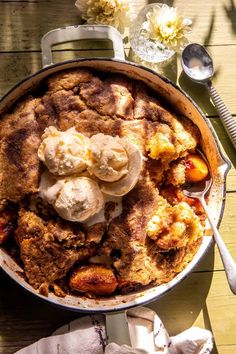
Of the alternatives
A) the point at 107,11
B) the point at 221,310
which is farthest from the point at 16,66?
the point at 221,310

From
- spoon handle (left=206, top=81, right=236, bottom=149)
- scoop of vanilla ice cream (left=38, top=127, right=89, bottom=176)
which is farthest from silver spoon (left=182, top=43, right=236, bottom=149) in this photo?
scoop of vanilla ice cream (left=38, top=127, right=89, bottom=176)

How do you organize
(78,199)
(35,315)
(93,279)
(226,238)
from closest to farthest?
1. (78,199)
2. (93,279)
3. (35,315)
4. (226,238)

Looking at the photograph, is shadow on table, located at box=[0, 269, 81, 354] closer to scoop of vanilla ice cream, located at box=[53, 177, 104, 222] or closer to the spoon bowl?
scoop of vanilla ice cream, located at box=[53, 177, 104, 222]

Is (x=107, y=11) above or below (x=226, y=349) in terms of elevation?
above

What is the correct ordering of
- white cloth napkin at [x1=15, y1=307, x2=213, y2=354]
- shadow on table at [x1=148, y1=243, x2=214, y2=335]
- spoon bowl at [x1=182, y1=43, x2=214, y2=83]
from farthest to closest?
spoon bowl at [x1=182, y1=43, x2=214, y2=83] < shadow on table at [x1=148, y1=243, x2=214, y2=335] < white cloth napkin at [x1=15, y1=307, x2=213, y2=354]

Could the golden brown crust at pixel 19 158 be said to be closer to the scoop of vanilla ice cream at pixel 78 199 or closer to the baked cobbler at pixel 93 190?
the baked cobbler at pixel 93 190

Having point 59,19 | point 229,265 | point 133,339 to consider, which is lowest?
point 133,339

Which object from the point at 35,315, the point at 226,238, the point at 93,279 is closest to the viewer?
the point at 93,279

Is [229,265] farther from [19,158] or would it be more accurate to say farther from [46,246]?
[19,158]

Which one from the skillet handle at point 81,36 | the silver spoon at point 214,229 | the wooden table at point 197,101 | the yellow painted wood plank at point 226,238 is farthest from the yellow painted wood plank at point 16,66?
the yellow painted wood plank at point 226,238
